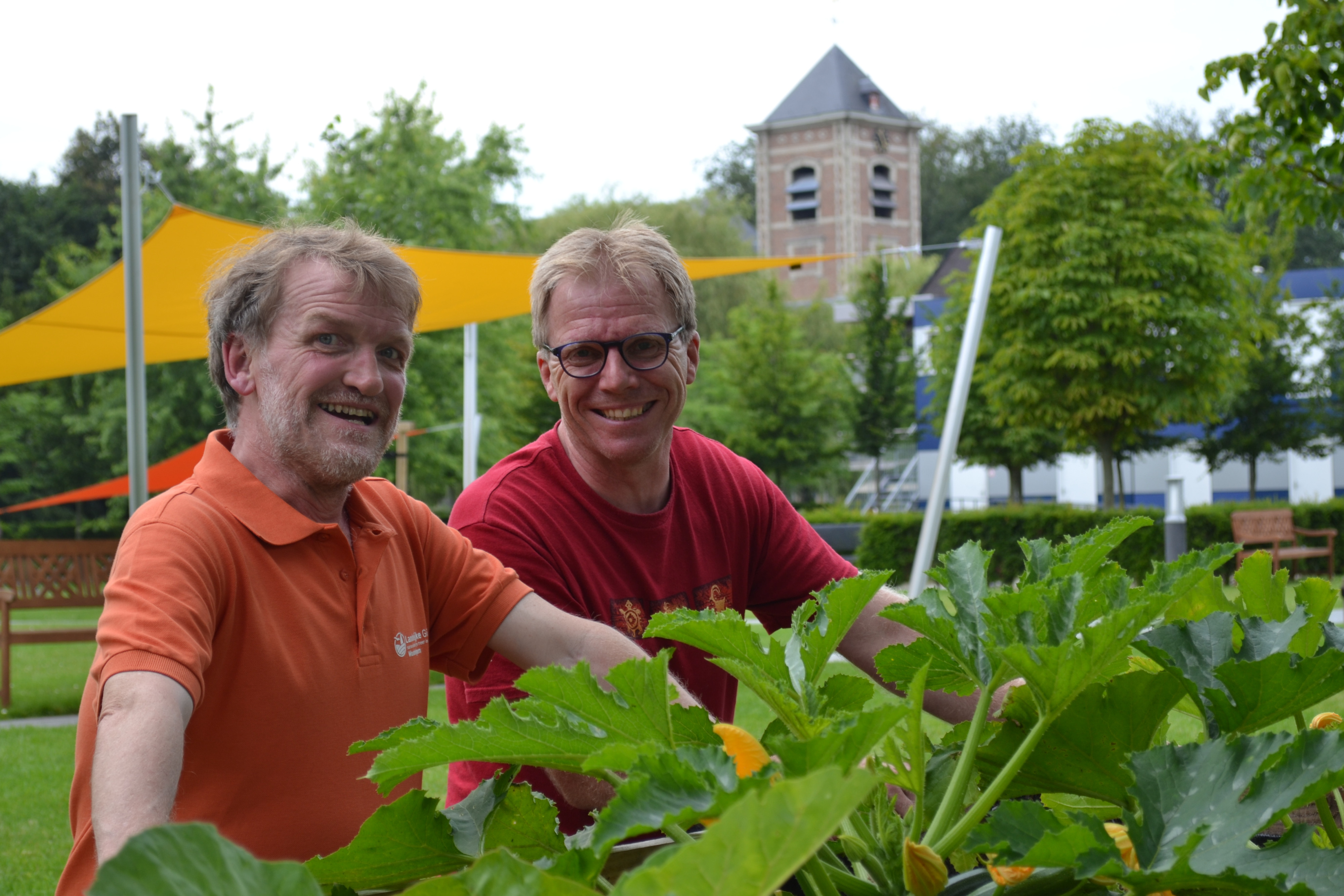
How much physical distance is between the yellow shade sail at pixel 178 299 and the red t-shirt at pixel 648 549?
427cm

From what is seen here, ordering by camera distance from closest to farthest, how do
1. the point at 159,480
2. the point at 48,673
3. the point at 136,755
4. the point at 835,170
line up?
the point at 136,755, the point at 48,673, the point at 159,480, the point at 835,170

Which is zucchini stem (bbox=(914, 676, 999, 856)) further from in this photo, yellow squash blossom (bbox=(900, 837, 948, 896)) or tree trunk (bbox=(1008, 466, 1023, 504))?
tree trunk (bbox=(1008, 466, 1023, 504))

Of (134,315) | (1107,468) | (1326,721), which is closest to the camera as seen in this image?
(1326,721)

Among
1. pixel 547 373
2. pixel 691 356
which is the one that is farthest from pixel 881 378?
pixel 547 373

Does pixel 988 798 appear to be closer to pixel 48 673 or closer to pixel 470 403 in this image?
pixel 470 403

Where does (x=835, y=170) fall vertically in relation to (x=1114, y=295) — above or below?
above

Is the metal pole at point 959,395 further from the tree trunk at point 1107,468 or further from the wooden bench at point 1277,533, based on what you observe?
the tree trunk at point 1107,468

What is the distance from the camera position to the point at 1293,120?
18.9ft

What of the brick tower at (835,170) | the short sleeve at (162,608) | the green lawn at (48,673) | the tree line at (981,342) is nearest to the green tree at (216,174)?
the tree line at (981,342)

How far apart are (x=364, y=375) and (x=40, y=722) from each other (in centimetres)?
749

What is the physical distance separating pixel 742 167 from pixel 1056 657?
71339 mm

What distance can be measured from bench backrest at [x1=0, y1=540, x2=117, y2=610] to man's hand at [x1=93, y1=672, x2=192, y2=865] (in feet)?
27.8

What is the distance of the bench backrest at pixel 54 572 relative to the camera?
898 centimetres

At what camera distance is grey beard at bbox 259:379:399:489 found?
1.74 metres
